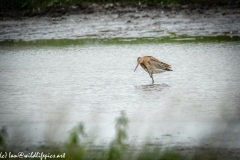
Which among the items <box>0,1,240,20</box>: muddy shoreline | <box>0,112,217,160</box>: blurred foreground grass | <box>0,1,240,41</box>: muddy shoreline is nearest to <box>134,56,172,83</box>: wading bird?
<box>0,112,217,160</box>: blurred foreground grass

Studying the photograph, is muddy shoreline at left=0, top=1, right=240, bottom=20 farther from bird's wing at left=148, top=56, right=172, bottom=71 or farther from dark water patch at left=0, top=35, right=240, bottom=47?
bird's wing at left=148, top=56, right=172, bottom=71

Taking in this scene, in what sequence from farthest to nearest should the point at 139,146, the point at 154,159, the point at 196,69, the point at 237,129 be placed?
the point at 196,69 < the point at 237,129 < the point at 139,146 < the point at 154,159

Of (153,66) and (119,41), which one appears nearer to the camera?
(153,66)

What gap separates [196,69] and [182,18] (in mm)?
8215

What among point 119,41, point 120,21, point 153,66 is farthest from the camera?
point 120,21

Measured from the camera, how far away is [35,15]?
843 inches

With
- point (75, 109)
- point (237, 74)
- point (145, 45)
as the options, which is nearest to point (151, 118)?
point (75, 109)

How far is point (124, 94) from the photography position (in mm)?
10031

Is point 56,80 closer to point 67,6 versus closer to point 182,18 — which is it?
point 182,18

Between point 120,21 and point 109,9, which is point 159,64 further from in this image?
point 109,9

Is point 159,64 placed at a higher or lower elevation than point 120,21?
higher

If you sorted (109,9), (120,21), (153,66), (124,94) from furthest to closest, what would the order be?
(109,9) < (120,21) < (153,66) < (124,94)

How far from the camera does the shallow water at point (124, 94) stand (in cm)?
751

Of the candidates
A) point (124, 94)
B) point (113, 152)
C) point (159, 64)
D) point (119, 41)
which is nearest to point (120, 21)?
point (119, 41)
